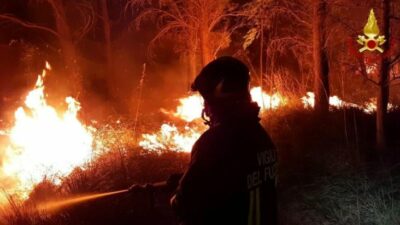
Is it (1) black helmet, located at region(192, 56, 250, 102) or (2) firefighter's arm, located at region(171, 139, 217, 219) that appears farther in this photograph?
(1) black helmet, located at region(192, 56, 250, 102)

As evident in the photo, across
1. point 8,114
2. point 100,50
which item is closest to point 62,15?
point 8,114

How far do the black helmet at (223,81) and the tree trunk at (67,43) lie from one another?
1377cm

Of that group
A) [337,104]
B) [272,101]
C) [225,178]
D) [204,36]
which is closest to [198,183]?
[225,178]

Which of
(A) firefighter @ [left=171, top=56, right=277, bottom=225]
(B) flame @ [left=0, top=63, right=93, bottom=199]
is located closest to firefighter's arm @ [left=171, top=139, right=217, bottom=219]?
(A) firefighter @ [left=171, top=56, right=277, bottom=225]

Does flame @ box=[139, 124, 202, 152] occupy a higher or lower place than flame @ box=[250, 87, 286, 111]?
lower

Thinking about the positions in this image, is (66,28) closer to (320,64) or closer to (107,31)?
(107,31)

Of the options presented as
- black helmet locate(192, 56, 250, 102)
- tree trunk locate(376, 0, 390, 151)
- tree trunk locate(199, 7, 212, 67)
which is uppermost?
tree trunk locate(199, 7, 212, 67)

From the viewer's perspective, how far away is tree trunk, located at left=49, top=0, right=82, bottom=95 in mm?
15820

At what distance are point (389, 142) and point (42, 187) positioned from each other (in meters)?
5.79

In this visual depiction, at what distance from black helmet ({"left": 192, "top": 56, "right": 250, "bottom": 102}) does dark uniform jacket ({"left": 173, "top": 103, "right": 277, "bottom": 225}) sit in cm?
15

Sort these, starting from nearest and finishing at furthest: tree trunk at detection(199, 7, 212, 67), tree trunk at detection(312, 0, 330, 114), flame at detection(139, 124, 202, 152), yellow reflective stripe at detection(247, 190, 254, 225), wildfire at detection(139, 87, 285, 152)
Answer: yellow reflective stripe at detection(247, 190, 254, 225) → flame at detection(139, 124, 202, 152) → wildfire at detection(139, 87, 285, 152) → tree trunk at detection(312, 0, 330, 114) → tree trunk at detection(199, 7, 212, 67)

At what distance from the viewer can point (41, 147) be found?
831cm

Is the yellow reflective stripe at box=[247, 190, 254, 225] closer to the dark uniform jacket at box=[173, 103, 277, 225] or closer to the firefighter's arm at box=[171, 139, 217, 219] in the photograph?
the dark uniform jacket at box=[173, 103, 277, 225]

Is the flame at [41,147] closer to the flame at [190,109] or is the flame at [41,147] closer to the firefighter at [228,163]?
the flame at [190,109]
